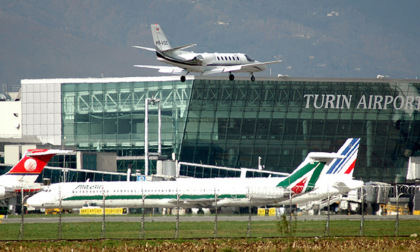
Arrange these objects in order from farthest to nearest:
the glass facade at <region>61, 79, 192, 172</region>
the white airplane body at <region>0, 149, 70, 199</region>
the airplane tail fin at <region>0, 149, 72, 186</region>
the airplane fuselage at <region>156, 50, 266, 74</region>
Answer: the glass facade at <region>61, 79, 192, 172</region> < the airplane tail fin at <region>0, 149, 72, 186</region> < the white airplane body at <region>0, 149, 70, 199</region> < the airplane fuselage at <region>156, 50, 266, 74</region>

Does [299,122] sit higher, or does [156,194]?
[299,122]

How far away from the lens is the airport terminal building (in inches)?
5271

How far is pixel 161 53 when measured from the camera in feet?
253

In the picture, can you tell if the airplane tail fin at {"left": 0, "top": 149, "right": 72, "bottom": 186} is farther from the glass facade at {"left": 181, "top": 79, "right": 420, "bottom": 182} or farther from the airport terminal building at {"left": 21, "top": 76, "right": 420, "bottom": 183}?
the glass facade at {"left": 181, "top": 79, "right": 420, "bottom": 182}

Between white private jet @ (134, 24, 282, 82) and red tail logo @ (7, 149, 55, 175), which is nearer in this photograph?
white private jet @ (134, 24, 282, 82)

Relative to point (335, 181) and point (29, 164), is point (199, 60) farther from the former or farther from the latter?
point (335, 181)

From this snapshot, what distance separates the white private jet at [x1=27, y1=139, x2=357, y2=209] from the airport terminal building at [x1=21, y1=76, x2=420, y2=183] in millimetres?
Answer: 43607

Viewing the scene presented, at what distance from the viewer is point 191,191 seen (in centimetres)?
8950

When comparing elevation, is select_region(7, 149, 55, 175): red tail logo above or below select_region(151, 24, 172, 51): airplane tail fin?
below

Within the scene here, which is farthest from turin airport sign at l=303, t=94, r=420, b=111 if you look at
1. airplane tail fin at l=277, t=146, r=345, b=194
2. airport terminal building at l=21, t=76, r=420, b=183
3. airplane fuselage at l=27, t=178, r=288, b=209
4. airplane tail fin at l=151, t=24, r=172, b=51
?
airplane tail fin at l=151, t=24, r=172, b=51

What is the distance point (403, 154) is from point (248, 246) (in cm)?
9324

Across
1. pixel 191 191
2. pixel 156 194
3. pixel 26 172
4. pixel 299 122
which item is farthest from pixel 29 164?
pixel 299 122

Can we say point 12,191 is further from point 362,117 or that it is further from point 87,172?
point 362,117

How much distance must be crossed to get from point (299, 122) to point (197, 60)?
2350 inches
